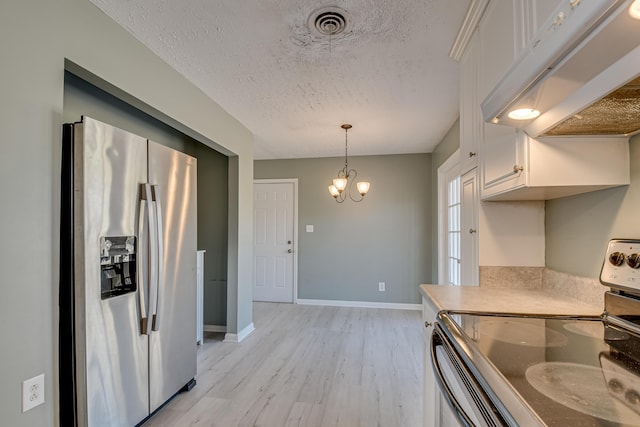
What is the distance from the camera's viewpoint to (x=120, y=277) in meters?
1.77

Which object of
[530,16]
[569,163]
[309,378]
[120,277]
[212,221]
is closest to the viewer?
[530,16]

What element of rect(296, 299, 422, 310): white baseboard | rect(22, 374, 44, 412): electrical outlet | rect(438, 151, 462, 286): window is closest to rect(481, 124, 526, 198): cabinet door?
rect(438, 151, 462, 286): window

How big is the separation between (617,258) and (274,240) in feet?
14.8

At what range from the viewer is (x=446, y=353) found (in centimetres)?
103

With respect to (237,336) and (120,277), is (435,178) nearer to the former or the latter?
(237,336)

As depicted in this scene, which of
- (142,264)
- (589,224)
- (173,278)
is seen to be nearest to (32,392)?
(142,264)

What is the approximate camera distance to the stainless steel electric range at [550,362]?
0.60m

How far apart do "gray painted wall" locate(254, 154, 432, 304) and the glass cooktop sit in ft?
11.9

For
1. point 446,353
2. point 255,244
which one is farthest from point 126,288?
point 255,244

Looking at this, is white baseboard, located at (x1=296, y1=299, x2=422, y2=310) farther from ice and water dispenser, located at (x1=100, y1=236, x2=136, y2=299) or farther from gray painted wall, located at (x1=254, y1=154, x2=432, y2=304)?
ice and water dispenser, located at (x1=100, y1=236, x2=136, y2=299)

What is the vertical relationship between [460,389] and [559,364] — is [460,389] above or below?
below

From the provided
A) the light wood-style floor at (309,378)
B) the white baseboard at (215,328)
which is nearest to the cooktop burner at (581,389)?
the light wood-style floor at (309,378)

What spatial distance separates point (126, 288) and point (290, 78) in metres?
1.78

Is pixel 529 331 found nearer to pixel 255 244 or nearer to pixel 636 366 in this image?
pixel 636 366
